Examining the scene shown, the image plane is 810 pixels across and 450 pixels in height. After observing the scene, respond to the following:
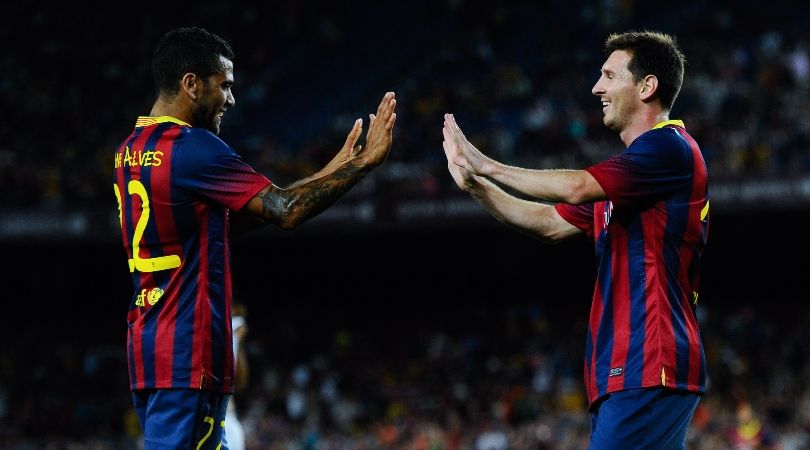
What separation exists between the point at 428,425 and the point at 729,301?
16.6 ft

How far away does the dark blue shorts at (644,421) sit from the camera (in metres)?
4.54

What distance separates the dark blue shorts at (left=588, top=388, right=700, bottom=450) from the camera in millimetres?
4535

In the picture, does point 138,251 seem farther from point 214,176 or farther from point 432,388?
point 432,388

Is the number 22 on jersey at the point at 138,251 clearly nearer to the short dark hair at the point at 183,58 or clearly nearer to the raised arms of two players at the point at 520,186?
the short dark hair at the point at 183,58

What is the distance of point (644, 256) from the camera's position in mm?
4641

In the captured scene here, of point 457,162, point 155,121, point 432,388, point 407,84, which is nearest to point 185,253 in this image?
point 155,121

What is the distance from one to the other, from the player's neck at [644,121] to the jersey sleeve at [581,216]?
525mm

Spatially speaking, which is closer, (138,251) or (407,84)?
(138,251)

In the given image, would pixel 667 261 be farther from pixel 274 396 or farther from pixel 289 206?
pixel 274 396

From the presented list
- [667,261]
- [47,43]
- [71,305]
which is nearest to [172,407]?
[667,261]

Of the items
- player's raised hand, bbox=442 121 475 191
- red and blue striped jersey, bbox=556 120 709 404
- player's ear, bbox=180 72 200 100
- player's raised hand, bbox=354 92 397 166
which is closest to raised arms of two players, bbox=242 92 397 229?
player's raised hand, bbox=354 92 397 166

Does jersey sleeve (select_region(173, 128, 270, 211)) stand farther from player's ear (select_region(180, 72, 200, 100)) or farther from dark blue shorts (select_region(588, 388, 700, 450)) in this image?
dark blue shorts (select_region(588, 388, 700, 450))

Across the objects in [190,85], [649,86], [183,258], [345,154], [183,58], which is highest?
[183,58]

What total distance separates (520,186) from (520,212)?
90 centimetres
